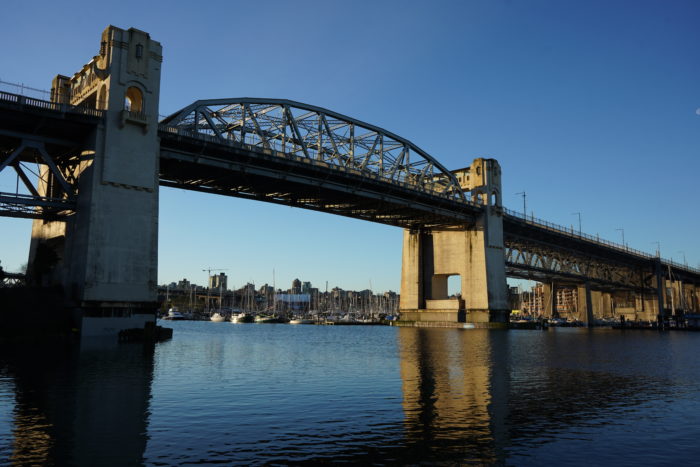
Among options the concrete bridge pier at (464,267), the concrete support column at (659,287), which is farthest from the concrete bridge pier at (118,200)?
the concrete support column at (659,287)

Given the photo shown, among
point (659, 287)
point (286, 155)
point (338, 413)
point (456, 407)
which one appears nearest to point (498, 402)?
point (456, 407)

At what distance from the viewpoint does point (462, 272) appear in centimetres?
9625

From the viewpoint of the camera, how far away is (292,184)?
6944 centimetres

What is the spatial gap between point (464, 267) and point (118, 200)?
2513 inches

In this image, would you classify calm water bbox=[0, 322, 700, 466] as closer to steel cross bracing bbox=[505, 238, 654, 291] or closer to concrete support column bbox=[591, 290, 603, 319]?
steel cross bracing bbox=[505, 238, 654, 291]

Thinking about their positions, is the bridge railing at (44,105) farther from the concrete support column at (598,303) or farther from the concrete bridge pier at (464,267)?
the concrete support column at (598,303)

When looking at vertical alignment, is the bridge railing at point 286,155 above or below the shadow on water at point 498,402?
above

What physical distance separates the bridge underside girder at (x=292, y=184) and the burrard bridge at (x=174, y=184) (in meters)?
0.19

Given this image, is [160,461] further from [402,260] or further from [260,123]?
[402,260]

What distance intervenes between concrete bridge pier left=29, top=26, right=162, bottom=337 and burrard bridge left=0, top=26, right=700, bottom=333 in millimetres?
102

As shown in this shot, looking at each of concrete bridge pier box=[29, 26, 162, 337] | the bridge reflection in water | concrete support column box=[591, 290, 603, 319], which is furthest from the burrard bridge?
concrete support column box=[591, 290, 603, 319]

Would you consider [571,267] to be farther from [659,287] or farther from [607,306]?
[607,306]

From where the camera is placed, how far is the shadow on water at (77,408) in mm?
12477

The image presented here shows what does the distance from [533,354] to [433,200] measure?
45.5m
